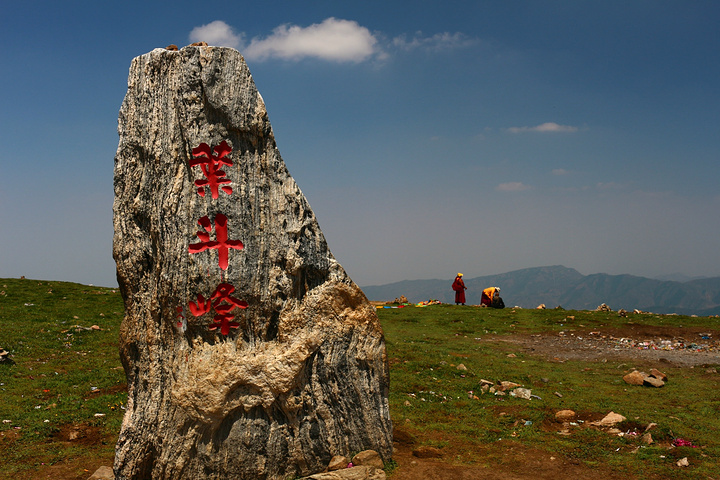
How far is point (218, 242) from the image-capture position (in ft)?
22.9

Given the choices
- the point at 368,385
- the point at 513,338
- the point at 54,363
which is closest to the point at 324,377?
the point at 368,385

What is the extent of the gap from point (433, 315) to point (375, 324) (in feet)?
60.9

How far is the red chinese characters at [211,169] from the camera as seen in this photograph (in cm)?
698

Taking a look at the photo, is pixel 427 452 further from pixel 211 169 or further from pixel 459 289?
pixel 459 289

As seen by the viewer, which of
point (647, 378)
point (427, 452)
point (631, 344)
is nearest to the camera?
point (427, 452)

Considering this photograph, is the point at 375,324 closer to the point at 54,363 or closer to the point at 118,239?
the point at 118,239

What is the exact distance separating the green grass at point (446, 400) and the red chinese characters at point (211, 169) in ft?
15.8

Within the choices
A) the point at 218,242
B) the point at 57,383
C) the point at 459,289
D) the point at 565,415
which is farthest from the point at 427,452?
the point at 459,289

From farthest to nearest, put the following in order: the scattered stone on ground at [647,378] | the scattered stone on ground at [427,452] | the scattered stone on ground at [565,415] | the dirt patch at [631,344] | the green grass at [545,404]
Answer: the dirt patch at [631,344] → the scattered stone on ground at [647,378] → the scattered stone on ground at [565,415] → the green grass at [545,404] → the scattered stone on ground at [427,452]

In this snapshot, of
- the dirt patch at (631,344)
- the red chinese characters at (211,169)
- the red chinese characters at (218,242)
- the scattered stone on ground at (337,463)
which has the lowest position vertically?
the dirt patch at (631,344)

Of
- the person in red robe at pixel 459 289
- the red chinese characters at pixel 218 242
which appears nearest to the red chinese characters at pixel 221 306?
the red chinese characters at pixel 218 242

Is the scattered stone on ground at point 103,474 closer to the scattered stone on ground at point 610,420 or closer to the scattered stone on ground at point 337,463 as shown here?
the scattered stone on ground at point 337,463

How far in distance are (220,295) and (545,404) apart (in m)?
8.02

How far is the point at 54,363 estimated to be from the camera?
44.1ft
